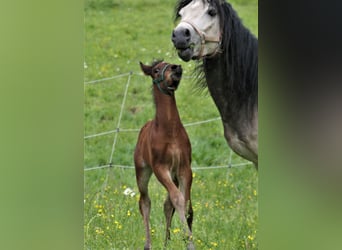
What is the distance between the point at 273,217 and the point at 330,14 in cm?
108

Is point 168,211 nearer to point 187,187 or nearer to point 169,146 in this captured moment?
point 187,187

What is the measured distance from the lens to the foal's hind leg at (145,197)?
3.71m

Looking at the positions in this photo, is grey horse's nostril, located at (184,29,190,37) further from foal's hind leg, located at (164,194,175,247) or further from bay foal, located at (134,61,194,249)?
foal's hind leg, located at (164,194,175,247)

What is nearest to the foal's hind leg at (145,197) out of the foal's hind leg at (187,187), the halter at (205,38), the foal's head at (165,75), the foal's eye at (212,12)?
the foal's hind leg at (187,187)

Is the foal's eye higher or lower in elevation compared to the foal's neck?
higher

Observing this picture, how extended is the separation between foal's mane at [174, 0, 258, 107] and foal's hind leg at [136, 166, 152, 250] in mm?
527

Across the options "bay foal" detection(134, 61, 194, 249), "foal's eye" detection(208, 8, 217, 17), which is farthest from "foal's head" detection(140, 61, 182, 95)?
"foal's eye" detection(208, 8, 217, 17)

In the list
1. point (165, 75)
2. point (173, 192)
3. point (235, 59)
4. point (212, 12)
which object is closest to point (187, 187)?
point (173, 192)

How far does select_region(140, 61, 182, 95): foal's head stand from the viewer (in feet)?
11.9

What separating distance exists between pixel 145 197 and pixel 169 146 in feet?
0.98

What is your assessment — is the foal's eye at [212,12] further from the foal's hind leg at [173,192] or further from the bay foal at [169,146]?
the foal's hind leg at [173,192]

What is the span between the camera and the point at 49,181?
3.74 metres

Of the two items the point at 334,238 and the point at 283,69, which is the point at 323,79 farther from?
the point at 334,238

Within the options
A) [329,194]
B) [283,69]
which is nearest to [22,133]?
[283,69]
